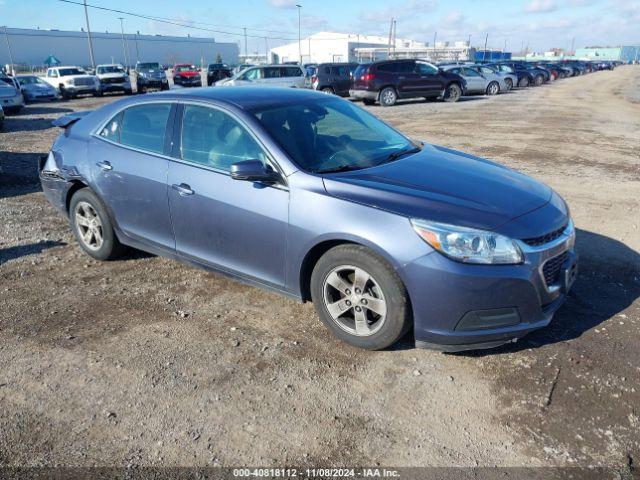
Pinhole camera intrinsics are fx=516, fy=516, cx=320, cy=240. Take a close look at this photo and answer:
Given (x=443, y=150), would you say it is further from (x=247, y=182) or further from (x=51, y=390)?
(x=51, y=390)

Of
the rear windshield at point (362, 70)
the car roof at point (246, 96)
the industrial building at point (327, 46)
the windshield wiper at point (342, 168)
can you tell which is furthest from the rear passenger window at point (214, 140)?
the industrial building at point (327, 46)

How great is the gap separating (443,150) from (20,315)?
381 centimetres

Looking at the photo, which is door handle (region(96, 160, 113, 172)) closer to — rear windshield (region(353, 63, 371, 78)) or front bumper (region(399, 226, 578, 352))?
front bumper (region(399, 226, 578, 352))

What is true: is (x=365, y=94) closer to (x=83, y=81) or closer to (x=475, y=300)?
(x=83, y=81)

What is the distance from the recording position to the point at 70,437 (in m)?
2.79

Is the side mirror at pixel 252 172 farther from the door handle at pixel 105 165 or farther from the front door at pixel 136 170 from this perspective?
the door handle at pixel 105 165

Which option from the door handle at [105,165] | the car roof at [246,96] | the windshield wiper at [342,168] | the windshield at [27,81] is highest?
the car roof at [246,96]

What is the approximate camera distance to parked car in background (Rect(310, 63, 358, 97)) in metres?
24.4

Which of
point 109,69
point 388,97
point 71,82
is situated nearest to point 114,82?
point 71,82

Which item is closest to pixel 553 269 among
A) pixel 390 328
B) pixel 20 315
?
pixel 390 328

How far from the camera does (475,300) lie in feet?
9.99

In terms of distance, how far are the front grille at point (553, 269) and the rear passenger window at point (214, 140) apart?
2015mm

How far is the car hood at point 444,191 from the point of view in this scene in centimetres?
318

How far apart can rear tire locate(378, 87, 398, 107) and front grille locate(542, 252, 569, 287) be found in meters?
20.0
